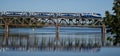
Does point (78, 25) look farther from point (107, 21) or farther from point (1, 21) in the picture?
point (107, 21)

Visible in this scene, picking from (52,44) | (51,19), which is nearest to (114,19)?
(52,44)

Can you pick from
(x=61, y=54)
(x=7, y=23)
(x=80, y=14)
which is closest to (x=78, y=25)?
(x=80, y=14)

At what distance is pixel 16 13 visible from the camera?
97625mm

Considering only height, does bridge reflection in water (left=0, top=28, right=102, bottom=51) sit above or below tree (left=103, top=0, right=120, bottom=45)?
below

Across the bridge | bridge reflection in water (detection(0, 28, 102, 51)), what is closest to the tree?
bridge reflection in water (detection(0, 28, 102, 51))

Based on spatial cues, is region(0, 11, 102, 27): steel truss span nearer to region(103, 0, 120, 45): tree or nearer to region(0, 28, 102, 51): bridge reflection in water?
region(0, 28, 102, 51): bridge reflection in water

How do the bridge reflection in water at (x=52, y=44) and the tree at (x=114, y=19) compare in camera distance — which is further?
the bridge reflection in water at (x=52, y=44)

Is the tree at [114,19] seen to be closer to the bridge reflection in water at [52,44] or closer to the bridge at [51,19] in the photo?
the bridge reflection in water at [52,44]

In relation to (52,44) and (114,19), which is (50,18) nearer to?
(52,44)

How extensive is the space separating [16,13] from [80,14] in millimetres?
16154

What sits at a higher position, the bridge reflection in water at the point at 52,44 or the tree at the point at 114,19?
the tree at the point at 114,19

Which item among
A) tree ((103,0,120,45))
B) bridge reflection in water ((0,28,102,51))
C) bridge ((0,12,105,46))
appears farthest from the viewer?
bridge ((0,12,105,46))

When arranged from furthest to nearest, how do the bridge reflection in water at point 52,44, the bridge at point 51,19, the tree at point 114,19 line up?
the bridge at point 51,19
the bridge reflection in water at point 52,44
the tree at point 114,19

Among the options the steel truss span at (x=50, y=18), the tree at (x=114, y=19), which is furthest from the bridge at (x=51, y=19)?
the tree at (x=114, y=19)
